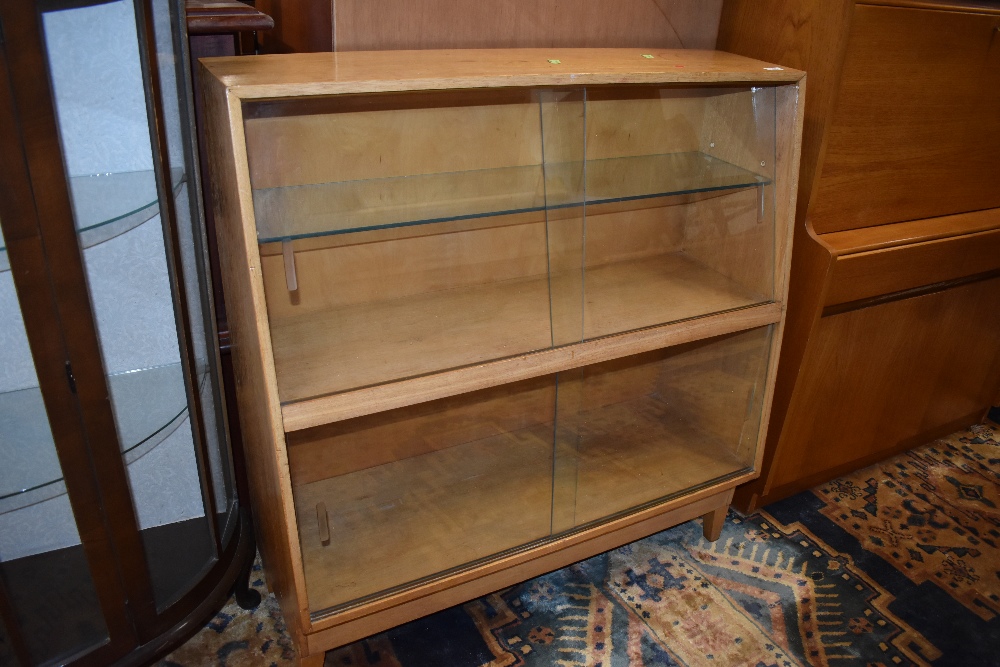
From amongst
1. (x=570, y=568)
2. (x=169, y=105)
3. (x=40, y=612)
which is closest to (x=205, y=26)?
(x=169, y=105)

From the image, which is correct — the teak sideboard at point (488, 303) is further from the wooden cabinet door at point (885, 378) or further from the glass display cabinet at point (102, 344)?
the wooden cabinet door at point (885, 378)

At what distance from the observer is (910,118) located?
6.35 feet

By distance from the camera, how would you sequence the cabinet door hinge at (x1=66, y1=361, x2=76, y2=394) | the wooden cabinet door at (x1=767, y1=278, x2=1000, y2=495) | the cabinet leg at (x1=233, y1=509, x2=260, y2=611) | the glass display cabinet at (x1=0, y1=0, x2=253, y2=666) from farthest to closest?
the wooden cabinet door at (x1=767, y1=278, x2=1000, y2=495), the cabinet leg at (x1=233, y1=509, x2=260, y2=611), the cabinet door hinge at (x1=66, y1=361, x2=76, y2=394), the glass display cabinet at (x1=0, y1=0, x2=253, y2=666)

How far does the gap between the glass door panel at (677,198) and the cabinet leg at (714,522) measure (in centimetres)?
63

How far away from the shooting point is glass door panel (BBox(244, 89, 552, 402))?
141cm

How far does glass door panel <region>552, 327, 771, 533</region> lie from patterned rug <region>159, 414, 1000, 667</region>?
24 centimetres

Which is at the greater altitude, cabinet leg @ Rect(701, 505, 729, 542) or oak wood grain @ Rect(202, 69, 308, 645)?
oak wood grain @ Rect(202, 69, 308, 645)

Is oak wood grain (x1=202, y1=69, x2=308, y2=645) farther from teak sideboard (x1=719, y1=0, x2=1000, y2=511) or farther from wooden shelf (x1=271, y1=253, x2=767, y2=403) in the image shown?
teak sideboard (x1=719, y1=0, x2=1000, y2=511)

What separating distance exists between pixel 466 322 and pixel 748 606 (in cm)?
103

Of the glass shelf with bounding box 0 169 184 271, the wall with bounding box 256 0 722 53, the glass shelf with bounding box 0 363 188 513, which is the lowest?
the glass shelf with bounding box 0 363 188 513

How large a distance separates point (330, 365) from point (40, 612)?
0.70 meters

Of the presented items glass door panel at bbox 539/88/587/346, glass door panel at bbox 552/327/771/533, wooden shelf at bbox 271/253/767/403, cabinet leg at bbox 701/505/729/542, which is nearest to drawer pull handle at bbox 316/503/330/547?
wooden shelf at bbox 271/253/767/403

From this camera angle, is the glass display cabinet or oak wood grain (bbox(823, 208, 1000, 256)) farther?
oak wood grain (bbox(823, 208, 1000, 256))

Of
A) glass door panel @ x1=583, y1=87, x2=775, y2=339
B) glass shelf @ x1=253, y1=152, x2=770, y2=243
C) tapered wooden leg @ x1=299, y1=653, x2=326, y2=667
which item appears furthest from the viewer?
glass door panel @ x1=583, y1=87, x2=775, y2=339
